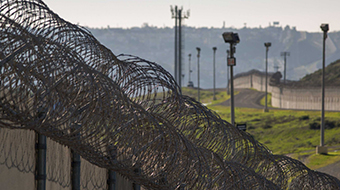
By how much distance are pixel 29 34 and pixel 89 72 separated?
1050 millimetres

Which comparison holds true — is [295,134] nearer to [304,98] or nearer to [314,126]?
[314,126]

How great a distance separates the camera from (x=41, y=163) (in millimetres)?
9008

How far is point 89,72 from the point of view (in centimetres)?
771

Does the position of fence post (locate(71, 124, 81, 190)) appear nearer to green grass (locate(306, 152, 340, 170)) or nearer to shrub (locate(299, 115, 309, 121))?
green grass (locate(306, 152, 340, 170))

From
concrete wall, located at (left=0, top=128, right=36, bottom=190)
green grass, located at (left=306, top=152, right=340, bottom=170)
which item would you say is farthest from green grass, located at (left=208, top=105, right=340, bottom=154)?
concrete wall, located at (left=0, top=128, right=36, bottom=190)

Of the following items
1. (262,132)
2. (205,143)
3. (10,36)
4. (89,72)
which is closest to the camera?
(10,36)

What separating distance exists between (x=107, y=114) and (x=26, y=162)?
194 cm

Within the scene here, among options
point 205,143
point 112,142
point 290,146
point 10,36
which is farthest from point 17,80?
point 290,146

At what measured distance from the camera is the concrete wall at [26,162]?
8.39 m

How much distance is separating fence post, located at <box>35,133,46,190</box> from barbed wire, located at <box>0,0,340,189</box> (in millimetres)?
449

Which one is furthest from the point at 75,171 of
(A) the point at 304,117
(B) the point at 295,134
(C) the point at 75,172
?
(A) the point at 304,117

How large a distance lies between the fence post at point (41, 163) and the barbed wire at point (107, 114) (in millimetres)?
449

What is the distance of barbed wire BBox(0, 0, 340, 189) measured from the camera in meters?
7.10

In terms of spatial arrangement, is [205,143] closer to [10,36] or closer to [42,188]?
[42,188]
